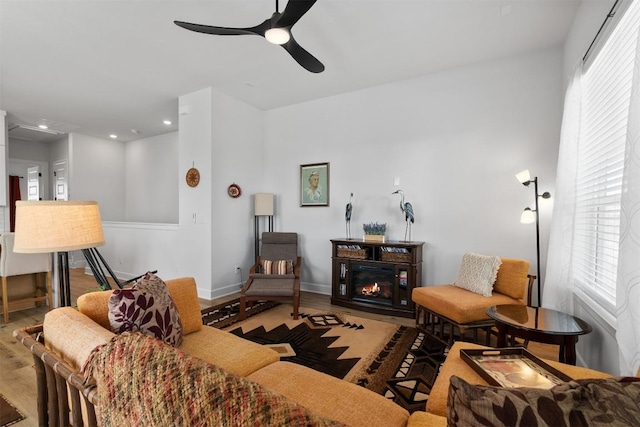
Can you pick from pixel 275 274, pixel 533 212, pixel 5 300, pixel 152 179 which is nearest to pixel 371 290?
pixel 275 274

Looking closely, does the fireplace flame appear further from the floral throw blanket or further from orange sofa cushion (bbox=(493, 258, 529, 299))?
the floral throw blanket

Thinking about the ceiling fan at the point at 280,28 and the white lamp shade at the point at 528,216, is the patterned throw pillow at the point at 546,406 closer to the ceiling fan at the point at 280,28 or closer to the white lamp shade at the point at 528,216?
the ceiling fan at the point at 280,28

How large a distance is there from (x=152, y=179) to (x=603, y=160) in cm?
718

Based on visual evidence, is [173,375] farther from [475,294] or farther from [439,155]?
[439,155]

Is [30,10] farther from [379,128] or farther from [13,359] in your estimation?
[379,128]

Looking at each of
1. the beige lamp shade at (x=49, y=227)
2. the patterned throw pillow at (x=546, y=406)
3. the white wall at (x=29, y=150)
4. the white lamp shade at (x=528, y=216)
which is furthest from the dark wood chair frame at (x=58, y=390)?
the white wall at (x=29, y=150)

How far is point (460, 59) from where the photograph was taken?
331cm

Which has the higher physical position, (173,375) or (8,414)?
(173,375)

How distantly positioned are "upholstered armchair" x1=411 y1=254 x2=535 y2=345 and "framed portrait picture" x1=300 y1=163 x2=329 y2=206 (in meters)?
2.06

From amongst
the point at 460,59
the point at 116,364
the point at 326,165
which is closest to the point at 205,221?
the point at 326,165

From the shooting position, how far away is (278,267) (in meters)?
3.94

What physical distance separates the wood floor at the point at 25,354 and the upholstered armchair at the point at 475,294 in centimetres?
47

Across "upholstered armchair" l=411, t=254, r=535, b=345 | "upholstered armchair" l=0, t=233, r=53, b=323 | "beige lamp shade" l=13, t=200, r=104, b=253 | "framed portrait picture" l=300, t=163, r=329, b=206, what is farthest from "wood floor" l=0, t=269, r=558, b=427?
"framed portrait picture" l=300, t=163, r=329, b=206

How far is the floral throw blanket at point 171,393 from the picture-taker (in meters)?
0.62
